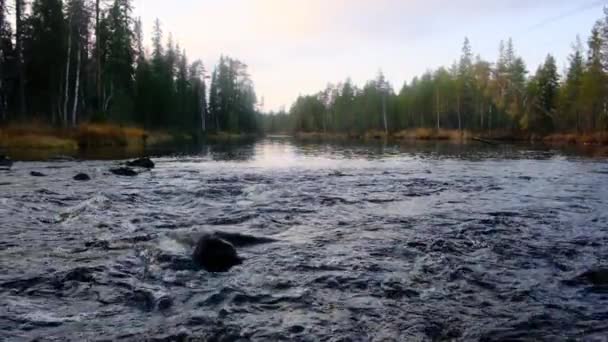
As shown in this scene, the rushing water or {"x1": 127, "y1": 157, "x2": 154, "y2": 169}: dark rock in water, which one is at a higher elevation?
{"x1": 127, "y1": 157, "x2": 154, "y2": 169}: dark rock in water

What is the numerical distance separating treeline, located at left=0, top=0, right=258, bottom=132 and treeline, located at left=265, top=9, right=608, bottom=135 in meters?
48.1

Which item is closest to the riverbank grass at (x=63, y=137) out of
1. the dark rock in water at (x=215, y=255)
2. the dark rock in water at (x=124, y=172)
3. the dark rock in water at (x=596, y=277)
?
the dark rock in water at (x=124, y=172)

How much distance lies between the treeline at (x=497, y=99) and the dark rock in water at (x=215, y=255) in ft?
213

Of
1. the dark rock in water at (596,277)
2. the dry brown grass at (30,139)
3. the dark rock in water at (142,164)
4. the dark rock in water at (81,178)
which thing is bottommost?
the dark rock in water at (596,277)

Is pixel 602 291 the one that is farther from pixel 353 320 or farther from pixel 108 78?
pixel 108 78

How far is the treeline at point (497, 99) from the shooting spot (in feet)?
201

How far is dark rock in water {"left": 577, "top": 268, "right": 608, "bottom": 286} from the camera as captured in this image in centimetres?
525

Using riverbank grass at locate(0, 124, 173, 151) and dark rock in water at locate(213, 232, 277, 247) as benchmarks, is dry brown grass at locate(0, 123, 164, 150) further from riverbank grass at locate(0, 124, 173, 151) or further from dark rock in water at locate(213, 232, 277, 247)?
dark rock in water at locate(213, 232, 277, 247)

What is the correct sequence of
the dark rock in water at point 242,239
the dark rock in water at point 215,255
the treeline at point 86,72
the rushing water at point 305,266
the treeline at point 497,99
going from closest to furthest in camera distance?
the rushing water at point 305,266 < the dark rock in water at point 215,255 < the dark rock in water at point 242,239 < the treeline at point 86,72 < the treeline at point 497,99

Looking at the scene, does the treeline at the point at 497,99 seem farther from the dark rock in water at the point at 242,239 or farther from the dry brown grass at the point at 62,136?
the dark rock in water at the point at 242,239

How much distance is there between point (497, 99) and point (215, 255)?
257 feet

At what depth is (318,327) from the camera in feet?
13.2

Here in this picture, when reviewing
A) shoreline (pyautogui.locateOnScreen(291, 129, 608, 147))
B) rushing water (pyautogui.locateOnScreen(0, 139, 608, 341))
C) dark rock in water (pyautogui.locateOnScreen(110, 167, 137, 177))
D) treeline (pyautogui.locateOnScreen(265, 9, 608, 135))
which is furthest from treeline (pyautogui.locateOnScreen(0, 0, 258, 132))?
treeline (pyautogui.locateOnScreen(265, 9, 608, 135))

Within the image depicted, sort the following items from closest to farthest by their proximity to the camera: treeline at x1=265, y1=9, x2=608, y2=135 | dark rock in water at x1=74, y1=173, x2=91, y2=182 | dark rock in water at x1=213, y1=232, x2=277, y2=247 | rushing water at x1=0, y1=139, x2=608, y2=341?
1. rushing water at x1=0, y1=139, x2=608, y2=341
2. dark rock in water at x1=213, y1=232, x2=277, y2=247
3. dark rock in water at x1=74, y1=173, x2=91, y2=182
4. treeline at x1=265, y1=9, x2=608, y2=135
